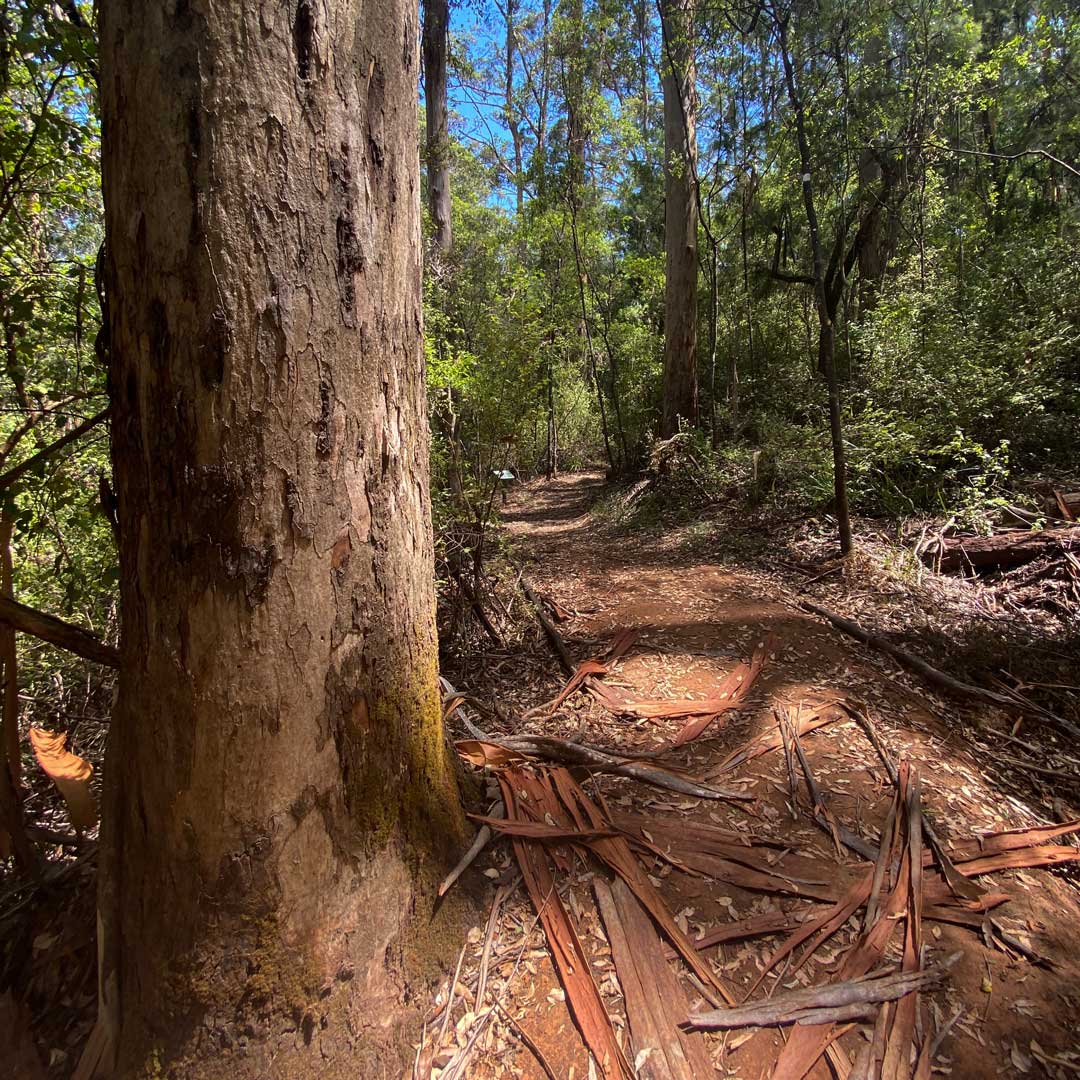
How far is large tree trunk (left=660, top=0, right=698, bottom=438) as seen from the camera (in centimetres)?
907

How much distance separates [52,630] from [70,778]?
2.28 ft

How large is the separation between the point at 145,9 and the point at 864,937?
9.30 feet

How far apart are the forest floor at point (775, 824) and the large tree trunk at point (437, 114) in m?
8.99

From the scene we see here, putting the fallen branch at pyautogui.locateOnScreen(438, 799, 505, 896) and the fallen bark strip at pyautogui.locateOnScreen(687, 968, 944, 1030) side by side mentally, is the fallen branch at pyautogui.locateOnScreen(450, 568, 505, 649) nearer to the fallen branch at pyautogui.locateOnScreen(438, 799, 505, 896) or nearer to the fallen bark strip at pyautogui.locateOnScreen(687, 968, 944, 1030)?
the fallen branch at pyautogui.locateOnScreen(438, 799, 505, 896)

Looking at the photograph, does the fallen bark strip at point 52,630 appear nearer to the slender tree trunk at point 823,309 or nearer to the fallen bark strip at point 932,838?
the fallen bark strip at point 932,838

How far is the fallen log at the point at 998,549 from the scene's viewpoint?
14.9 ft

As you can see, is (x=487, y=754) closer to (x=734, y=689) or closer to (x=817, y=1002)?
(x=817, y=1002)

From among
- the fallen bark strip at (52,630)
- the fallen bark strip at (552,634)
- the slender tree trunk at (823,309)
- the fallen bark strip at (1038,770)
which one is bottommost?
the fallen bark strip at (1038,770)

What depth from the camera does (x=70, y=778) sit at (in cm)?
189

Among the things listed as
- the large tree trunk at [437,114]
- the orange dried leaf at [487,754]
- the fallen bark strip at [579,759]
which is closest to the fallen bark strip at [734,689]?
the fallen bark strip at [579,759]

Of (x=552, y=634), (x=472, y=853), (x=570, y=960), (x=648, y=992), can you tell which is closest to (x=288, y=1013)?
(x=472, y=853)

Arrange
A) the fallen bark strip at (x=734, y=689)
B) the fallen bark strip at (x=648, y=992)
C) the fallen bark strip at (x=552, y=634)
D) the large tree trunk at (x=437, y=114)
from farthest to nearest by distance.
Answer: the large tree trunk at (x=437, y=114)
the fallen bark strip at (x=552, y=634)
the fallen bark strip at (x=734, y=689)
the fallen bark strip at (x=648, y=992)

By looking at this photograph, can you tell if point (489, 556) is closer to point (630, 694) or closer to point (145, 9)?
point (630, 694)

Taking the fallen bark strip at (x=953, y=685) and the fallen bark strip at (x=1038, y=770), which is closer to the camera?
the fallen bark strip at (x=1038, y=770)
